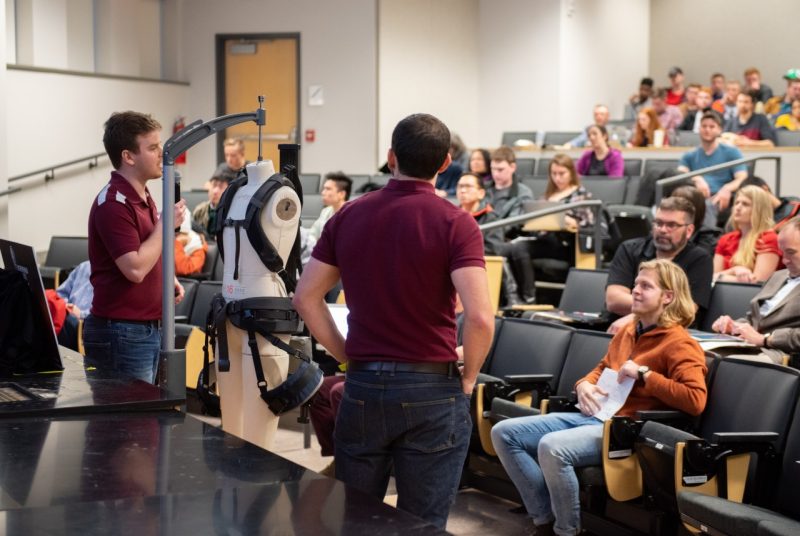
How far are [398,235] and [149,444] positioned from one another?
0.74 meters

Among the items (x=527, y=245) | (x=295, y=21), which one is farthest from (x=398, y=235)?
(x=295, y=21)

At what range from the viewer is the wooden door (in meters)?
12.4

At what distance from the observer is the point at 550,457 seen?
3.92m

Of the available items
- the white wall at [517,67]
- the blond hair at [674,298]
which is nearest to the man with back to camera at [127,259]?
the blond hair at [674,298]

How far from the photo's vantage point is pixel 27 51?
1046 centimetres

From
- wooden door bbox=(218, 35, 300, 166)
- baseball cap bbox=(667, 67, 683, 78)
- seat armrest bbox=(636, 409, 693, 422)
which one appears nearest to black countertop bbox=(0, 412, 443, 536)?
seat armrest bbox=(636, 409, 693, 422)

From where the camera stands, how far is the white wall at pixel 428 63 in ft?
39.7

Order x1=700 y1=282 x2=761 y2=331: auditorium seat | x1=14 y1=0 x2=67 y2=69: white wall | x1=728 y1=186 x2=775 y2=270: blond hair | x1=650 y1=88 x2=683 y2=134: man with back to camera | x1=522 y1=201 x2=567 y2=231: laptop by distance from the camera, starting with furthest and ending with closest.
Result: 1. x1=650 y1=88 x2=683 y2=134: man with back to camera
2. x1=14 y1=0 x2=67 y2=69: white wall
3. x1=522 y1=201 x2=567 y2=231: laptop
4. x1=728 y1=186 x2=775 y2=270: blond hair
5. x1=700 y1=282 x2=761 y2=331: auditorium seat

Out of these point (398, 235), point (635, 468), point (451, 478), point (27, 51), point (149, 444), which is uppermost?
point (27, 51)

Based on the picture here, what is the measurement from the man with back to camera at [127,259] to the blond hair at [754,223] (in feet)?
10.5

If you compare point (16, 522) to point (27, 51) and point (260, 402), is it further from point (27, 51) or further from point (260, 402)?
point (27, 51)

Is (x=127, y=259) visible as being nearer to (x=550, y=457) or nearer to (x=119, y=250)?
(x=119, y=250)

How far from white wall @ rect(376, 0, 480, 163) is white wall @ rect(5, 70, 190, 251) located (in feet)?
8.52

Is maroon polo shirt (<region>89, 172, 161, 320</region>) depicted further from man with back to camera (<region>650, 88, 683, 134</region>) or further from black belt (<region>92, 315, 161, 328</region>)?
man with back to camera (<region>650, 88, 683, 134</region>)
